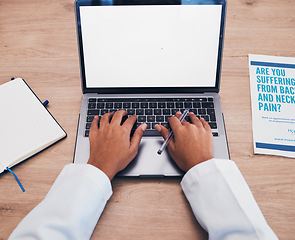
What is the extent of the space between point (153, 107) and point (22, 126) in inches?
14.6

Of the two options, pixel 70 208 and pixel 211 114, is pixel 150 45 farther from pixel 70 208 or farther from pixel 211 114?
pixel 70 208

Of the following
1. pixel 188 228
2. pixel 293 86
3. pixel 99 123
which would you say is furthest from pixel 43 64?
pixel 293 86

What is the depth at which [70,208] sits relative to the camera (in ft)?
1.89

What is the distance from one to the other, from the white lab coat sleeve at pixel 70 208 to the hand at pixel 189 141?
190 millimetres

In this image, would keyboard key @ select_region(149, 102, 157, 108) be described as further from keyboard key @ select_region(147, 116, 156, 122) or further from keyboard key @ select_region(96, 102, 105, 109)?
keyboard key @ select_region(96, 102, 105, 109)

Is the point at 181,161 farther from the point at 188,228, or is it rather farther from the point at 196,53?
the point at 196,53

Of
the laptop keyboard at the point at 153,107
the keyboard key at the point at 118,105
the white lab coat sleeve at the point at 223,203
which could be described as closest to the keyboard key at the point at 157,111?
the laptop keyboard at the point at 153,107

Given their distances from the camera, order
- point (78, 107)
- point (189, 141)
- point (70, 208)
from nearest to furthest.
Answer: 1. point (70, 208)
2. point (189, 141)
3. point (78, 107)

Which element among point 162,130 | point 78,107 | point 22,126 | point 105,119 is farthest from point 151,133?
point 22,126

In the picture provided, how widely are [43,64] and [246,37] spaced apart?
722mm

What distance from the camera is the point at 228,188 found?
1.99 feet

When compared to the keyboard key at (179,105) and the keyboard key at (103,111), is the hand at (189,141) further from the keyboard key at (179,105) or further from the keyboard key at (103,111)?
the keyboard key at (103,111)

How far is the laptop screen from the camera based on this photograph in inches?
29.3

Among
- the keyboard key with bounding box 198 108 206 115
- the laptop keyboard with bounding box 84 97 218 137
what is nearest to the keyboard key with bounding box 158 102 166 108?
the laptop keyboard with bounding box 84 97 218 137
